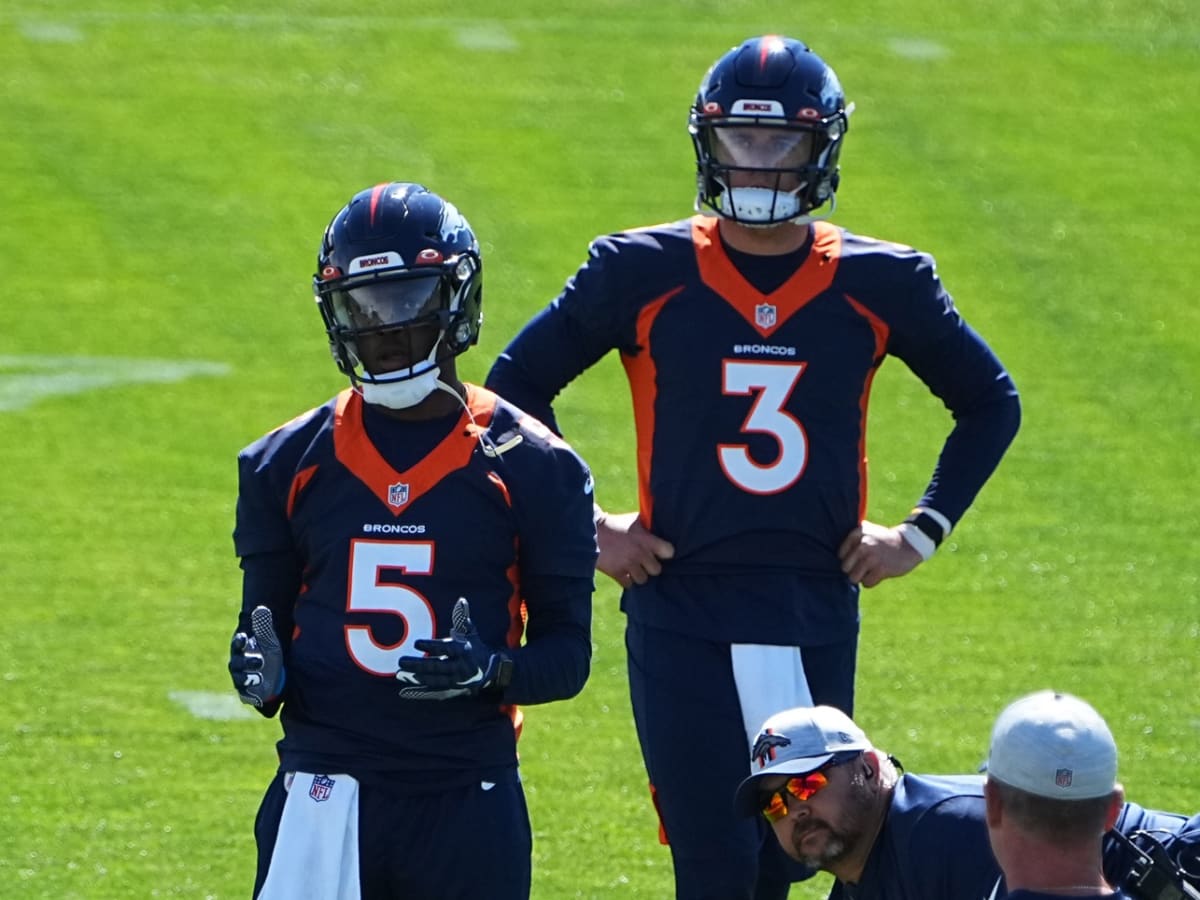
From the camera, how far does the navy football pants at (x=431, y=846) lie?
4027mm

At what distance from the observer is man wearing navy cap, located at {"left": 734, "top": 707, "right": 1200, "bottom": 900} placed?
3791 mm

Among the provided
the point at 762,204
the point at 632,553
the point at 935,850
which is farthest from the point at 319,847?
the point at 762,204

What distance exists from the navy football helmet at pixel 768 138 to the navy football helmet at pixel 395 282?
0.87 m

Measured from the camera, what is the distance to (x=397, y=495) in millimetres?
4062

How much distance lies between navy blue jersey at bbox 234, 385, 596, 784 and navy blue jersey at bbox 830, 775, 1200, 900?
0.66 m

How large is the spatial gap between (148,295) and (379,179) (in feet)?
5.33

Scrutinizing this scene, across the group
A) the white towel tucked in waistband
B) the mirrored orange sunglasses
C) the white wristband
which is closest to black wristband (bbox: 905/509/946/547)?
the white wristband

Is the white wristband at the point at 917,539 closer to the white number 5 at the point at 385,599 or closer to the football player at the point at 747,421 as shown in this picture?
the football player at the point at 747,421

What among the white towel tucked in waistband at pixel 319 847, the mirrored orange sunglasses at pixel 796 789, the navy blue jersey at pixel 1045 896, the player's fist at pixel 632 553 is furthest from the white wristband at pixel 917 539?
the navy blue jersey at pixel 1045 896

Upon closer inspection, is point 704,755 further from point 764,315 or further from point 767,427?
point 764,315

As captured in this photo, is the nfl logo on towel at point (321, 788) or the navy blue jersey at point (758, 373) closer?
the nfl logo on towel at point (321, 788)

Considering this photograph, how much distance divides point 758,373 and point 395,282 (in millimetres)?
1058

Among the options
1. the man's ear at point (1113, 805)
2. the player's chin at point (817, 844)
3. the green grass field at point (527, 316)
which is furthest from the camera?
the green grass field at point (527, 316)

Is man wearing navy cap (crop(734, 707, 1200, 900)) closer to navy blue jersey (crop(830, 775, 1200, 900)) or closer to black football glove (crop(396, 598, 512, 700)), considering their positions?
navy blue jersey (crop(830, 775, 1200, 900))
